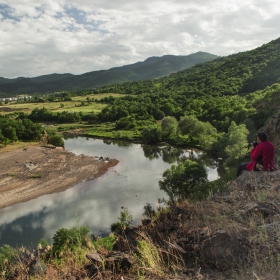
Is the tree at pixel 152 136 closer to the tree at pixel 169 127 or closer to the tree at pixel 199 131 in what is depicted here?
the tree at pixel 169 127

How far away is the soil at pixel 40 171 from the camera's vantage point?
1492 inches

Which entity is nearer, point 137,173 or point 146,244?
point 146,244

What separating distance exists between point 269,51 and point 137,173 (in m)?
118

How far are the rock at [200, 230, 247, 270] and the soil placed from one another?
32.6 m

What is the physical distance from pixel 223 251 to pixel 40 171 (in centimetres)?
4409

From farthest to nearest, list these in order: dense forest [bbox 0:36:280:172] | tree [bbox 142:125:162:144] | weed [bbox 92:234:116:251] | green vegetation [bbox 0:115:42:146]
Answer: tree [bbox 142:125:162:144], green vegetation [bbox 0:115:42:146], dense forest [bbox 0:36:280:172], weed [bbox 92:234:116:251]

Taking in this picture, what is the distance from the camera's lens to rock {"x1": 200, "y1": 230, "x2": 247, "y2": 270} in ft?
19.7

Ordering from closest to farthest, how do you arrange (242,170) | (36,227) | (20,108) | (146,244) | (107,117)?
(146,244) → (242,170) → (36,227) → (107,117) → (20,108)

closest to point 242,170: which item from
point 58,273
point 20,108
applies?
point 58,273

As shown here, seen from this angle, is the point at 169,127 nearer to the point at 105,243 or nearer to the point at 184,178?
the point at 184,178

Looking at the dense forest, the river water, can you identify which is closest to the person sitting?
the river water

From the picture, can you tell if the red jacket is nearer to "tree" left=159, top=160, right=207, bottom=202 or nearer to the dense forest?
"tree" left=159, top=160, right=207, bottom=202

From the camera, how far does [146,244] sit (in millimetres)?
6699

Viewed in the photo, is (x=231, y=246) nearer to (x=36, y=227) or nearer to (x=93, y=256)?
(x=93, y=256)
